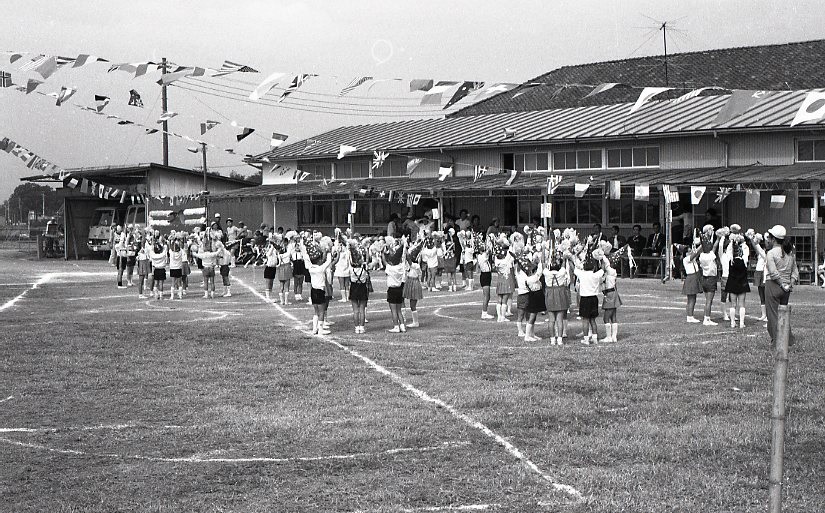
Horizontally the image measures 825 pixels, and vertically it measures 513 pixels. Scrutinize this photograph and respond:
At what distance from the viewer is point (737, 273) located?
18.5 meters

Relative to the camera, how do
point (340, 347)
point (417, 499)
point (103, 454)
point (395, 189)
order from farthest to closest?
point (395, 189), point (340, 347), point (103, 454), point (417, 499)

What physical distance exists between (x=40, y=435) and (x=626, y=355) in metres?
8.63

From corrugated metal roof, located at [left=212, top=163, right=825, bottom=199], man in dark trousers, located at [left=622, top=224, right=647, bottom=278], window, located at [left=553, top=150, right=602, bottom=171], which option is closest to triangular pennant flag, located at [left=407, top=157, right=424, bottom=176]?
corrugated metal roof, located at [left=212, top=163, right=825, bottom=199]

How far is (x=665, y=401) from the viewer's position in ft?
37.6

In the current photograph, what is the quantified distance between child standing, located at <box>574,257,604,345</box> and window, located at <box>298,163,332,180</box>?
92.8 feet

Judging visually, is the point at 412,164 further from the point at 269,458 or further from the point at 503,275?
the point at 269,458

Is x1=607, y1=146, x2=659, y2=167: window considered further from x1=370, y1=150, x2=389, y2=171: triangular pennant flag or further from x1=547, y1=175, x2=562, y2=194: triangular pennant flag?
x1=370, y1=150, x2=389, y2=171: triangular pennant flag

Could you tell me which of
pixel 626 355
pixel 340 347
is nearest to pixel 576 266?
pixel 626 355

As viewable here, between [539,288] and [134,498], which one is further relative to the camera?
[539,288]

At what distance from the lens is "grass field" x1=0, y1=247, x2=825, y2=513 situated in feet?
26.3

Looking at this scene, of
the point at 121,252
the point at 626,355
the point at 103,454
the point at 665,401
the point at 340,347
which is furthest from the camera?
the point at 121,252

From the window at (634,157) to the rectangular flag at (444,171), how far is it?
5.69 m

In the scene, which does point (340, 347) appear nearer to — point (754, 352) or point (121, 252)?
point (754, 352)

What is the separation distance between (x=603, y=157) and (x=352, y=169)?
1246 cm
